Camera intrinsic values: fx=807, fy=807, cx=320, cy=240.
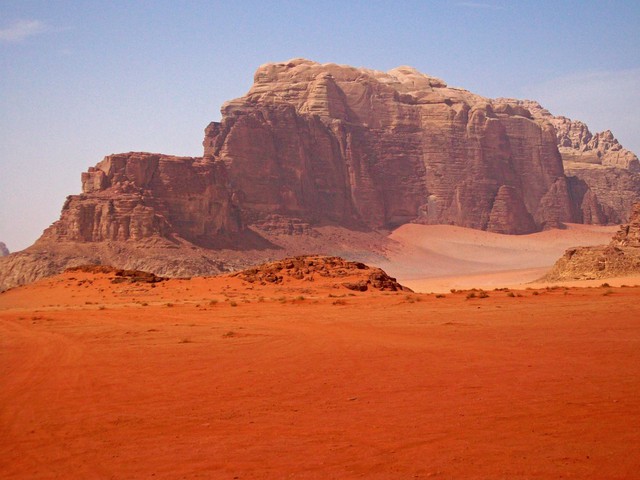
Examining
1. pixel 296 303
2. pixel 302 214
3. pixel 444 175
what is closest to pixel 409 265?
pixel 302 214

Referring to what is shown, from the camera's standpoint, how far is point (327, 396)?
12.4 meters

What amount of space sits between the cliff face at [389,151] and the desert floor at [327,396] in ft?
246

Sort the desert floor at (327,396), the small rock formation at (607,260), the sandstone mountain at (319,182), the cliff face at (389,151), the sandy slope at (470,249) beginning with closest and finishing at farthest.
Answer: the desert floor at (327,396) → the small rock formation at (607,260) → the sandstone mountain at (319,182) → the sandy slope at (470,249) → the cliff face at (389,151)

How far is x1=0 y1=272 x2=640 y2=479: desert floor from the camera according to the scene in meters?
9.22

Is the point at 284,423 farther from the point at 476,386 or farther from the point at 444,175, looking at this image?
the point at 444,175

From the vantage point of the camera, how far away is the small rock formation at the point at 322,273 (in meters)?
34.3

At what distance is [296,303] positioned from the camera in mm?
28453

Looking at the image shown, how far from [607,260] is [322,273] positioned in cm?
1828

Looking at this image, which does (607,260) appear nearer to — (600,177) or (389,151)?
(389,151)

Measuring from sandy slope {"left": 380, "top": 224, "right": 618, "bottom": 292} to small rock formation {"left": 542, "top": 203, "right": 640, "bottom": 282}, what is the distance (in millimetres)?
35269

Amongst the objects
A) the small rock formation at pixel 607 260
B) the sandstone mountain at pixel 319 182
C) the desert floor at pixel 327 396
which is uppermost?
the sandstone mountain at pixel 319 182

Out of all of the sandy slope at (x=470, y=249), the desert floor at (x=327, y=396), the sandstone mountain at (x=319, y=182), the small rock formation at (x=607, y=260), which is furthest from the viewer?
the sandy slope at (x=470, y=249)

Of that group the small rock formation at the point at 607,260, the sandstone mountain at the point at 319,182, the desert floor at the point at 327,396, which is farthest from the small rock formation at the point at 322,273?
the sandstone mountain at the point at 319,182

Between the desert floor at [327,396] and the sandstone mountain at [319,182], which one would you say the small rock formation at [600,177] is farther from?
the desert floor at [327,396]
